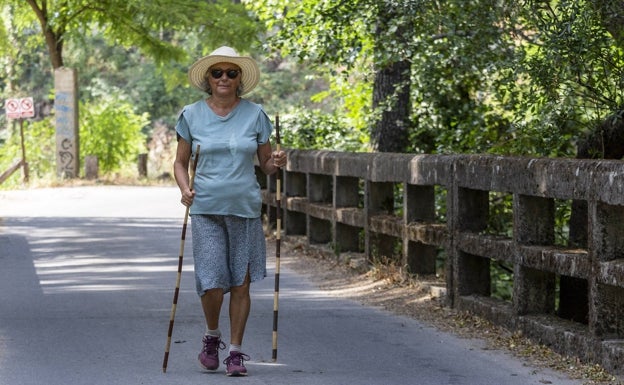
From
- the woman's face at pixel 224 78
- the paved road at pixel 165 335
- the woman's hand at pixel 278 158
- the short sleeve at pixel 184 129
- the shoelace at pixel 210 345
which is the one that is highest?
the woman's face at pixel 224 78

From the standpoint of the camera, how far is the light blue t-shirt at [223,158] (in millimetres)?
8023

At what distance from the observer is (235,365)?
26.0 ft

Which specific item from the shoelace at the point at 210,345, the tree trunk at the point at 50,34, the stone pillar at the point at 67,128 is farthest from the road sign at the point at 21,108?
the shoelace at the point at 210,345

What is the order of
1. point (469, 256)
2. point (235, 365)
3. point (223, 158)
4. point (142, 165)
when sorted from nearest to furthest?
Answer: point (235, 365), point (223, 158), point (469, 256), point (142, 165)

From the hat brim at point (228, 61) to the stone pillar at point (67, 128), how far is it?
25.4 meters

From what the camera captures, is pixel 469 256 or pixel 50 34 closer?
pixel 469 256

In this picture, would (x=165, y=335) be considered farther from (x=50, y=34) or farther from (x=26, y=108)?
(x=50, y=34)

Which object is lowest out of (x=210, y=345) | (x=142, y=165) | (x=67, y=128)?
(x=210, y=345)

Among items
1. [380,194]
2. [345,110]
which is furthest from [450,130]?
[345,110]

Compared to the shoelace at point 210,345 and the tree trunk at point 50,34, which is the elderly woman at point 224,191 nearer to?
the shoelace at point 210,345

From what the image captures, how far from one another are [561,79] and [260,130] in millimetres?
2936

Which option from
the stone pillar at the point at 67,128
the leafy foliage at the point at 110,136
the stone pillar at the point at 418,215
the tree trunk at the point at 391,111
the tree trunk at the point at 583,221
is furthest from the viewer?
the leafy foliage at the point at 110,136

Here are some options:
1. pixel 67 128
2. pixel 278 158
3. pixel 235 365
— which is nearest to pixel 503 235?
pixel 278 158

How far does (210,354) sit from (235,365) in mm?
235
